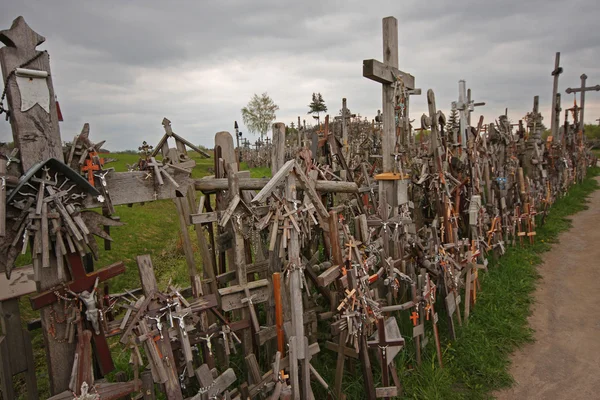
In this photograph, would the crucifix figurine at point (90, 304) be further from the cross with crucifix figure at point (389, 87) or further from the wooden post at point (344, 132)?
the wooden post at point (344, 132)

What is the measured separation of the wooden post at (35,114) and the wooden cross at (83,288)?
6 centimetres

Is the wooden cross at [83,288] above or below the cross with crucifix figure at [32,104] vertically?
below

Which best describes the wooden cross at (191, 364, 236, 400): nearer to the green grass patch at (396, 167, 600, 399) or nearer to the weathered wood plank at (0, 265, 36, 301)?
the weathered wood plank at (0, 265, 36, 301)

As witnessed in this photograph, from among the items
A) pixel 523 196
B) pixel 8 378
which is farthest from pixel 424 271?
pixel 523 196

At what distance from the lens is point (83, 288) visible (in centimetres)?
250

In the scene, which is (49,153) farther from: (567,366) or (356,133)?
(356,133)

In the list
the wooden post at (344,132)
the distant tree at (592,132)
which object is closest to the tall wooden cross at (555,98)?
the wooden post at (344,132)

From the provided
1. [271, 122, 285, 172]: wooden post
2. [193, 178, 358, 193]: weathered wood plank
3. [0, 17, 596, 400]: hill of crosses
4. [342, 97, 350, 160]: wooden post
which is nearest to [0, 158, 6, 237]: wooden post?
[0, 17, 596, 400]: hill of crosses

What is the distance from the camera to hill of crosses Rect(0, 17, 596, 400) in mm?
2301

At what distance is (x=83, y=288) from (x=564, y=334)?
6.36m

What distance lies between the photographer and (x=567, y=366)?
4898 millimetres

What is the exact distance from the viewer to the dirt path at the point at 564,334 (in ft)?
14.8

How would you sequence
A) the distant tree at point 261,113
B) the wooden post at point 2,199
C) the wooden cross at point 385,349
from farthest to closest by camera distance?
the distant tree at point 261,113 < the wooden cross at point 385,349 < the wooden post at point 2,199

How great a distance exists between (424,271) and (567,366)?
85.9 inches
